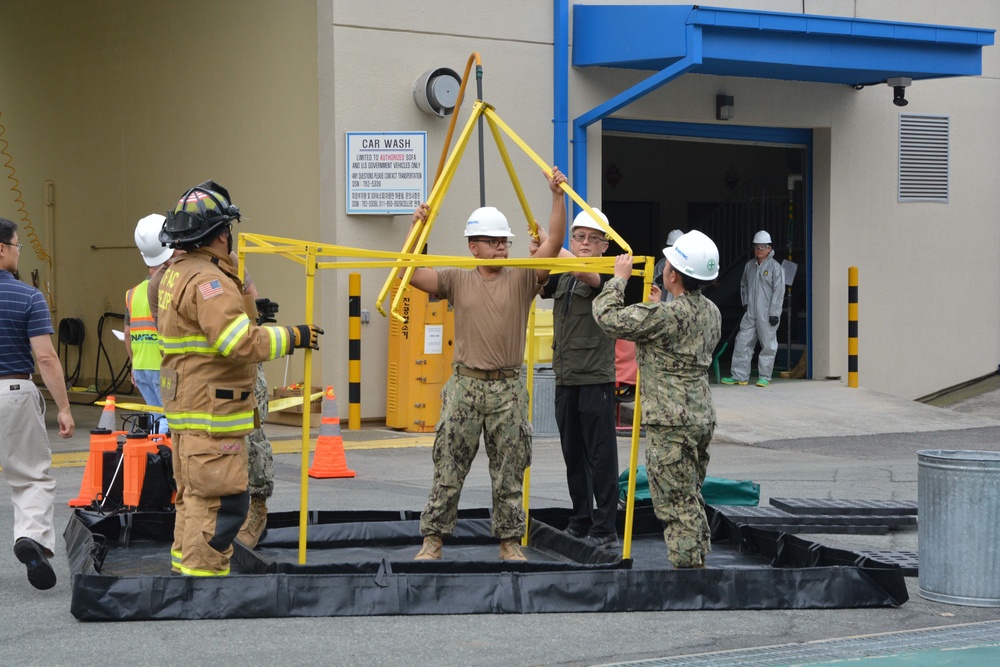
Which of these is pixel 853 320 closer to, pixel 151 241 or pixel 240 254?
pixel 151 241

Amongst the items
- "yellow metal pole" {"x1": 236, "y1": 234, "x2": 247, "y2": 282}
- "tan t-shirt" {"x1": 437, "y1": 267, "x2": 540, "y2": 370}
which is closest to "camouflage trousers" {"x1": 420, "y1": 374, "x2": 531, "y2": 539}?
"tan t-shirt" {"x1": 437, "y1": 267, "x2": 540, "y2": 370}

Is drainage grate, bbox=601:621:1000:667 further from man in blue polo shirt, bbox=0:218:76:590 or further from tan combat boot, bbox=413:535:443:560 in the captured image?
man in blue polo shirt, bbox=0:218:76:590

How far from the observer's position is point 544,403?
44.9ft

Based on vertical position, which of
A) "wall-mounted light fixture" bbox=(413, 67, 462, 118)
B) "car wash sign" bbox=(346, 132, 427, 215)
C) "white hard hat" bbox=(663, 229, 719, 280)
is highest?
"wall-mounted light fixture" bbox=(413, 67, 462, 118)

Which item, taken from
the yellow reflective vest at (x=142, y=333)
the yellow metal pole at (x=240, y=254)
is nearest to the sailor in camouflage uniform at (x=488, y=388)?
the yellow metal pole at (x=240, y=254)

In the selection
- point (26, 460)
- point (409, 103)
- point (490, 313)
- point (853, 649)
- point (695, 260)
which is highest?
point (409, 103)

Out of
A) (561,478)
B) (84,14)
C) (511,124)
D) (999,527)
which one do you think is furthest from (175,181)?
(999,527)

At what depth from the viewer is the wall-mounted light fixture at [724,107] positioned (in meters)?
16.7

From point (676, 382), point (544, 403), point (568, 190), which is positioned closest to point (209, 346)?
point (568, 190)

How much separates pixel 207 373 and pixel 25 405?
121cm

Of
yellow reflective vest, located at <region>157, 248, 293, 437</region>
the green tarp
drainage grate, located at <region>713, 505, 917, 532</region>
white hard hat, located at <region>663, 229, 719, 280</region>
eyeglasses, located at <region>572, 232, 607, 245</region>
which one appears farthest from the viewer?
the green tarp

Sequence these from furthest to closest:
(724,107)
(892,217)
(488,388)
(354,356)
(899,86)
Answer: (892,217) → (899,86) → (724,107) → (354,356) → (488,388)

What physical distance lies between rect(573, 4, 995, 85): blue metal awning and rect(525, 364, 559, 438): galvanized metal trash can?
11.8ft

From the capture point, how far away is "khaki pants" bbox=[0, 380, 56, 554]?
686cm
